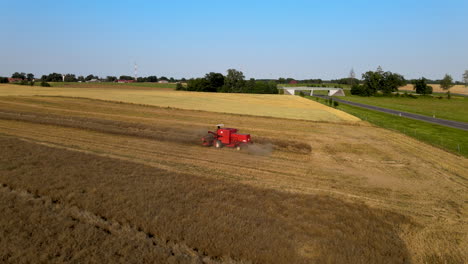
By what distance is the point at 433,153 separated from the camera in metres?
23.5

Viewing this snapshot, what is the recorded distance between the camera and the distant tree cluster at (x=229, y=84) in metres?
102

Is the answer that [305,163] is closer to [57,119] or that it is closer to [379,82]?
[57,119]

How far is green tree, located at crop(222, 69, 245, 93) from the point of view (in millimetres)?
107562

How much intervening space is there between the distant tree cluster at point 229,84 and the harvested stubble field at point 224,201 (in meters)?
79.2

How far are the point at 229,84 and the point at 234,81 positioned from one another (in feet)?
7.06

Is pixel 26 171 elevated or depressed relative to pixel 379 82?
A: depressed

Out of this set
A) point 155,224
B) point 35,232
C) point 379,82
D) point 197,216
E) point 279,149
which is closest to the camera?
point 35,232

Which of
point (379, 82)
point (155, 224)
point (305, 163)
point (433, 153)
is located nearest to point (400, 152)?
point (433, 153)

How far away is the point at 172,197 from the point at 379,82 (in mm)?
137710

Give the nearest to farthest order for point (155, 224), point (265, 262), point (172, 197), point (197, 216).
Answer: point (265, 262) < point (155, 224) < point (197, 216) < point (172, 197)

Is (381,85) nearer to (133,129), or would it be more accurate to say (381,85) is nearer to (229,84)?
(229,84)

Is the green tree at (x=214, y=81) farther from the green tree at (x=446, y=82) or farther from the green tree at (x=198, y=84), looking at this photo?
the green tree at (x=446, y=82)

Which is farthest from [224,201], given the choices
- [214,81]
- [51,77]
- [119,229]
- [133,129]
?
[51,77]

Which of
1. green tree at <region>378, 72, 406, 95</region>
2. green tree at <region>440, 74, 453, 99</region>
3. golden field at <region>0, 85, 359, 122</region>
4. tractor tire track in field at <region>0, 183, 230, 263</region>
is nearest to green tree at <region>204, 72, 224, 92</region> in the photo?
golden field at <region>0, 85, 359, 122</region>
